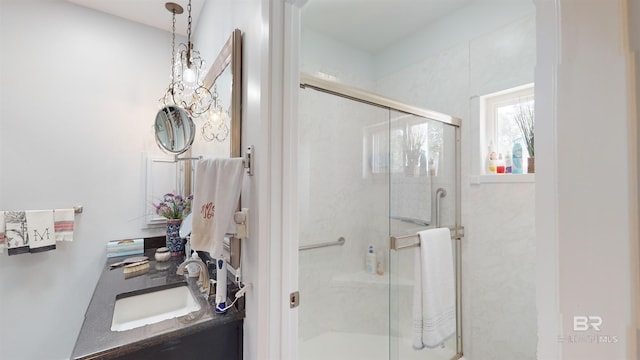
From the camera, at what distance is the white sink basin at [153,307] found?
122 centimetres

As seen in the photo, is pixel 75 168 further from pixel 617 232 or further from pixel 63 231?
pixel 617 232

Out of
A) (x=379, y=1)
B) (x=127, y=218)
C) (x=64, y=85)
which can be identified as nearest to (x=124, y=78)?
(x=64, y=85)

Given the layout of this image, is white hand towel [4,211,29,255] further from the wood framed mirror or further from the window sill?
the window sill

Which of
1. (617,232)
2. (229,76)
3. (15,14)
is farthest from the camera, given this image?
(15,14)

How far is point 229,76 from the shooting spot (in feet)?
4.11

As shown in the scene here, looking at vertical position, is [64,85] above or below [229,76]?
above

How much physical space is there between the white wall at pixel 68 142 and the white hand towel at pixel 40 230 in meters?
0.11

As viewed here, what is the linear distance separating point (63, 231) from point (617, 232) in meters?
2.43

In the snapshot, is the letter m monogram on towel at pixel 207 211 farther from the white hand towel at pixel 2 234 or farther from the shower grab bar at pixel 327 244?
the white hand towel at pixel 2 234

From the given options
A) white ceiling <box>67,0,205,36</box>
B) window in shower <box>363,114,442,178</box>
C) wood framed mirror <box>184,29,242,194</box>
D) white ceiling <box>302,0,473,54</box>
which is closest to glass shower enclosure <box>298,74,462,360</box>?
window in shower <box>363,114,442,178</box>

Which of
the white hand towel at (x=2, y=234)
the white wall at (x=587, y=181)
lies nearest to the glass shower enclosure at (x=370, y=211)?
the white wall at (x=587, y=181)

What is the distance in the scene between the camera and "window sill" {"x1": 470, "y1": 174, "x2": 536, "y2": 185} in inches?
59.6

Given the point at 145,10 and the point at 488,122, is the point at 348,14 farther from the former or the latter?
the point at 145,10

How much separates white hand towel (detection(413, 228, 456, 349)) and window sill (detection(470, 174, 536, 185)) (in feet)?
1.27
